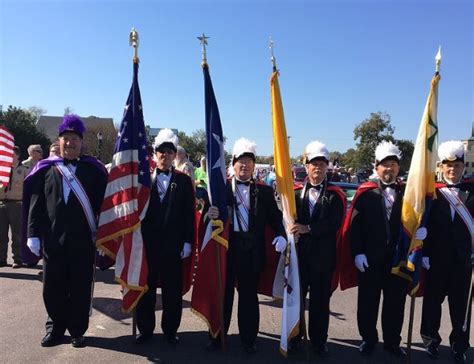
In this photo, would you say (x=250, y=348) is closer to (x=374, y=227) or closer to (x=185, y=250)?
(x=185, y=250)

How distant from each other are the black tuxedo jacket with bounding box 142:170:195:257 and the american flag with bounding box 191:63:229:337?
9.7 inches

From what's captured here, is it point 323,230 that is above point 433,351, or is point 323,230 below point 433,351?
above

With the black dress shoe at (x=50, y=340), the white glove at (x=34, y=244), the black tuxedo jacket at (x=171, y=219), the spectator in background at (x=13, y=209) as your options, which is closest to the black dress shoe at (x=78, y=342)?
the black dress shoe at (x=50, y=340)

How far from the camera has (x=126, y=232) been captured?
14.4 ft

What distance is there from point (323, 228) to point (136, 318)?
7.57 ft

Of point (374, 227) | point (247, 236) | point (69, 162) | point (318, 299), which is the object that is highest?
point (69, 162)

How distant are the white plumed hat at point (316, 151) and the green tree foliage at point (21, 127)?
1525 inches

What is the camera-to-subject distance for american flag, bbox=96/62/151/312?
4402 mm

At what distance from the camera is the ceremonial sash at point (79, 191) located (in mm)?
4406

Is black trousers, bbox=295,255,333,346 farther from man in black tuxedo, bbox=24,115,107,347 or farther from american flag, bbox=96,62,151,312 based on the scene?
man in black tuxedo, bbox=24,115,107,347

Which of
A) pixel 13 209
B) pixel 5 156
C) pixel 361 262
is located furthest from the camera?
pixel 13 209

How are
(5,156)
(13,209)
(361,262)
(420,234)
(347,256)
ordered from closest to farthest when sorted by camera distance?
(420,234), (361,262), (347,256), (5,156), (13,209)

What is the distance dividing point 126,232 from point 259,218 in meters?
1.44

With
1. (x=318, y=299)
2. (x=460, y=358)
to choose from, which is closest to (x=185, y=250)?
(x=318, y=299)
